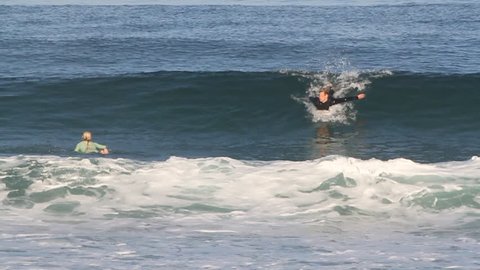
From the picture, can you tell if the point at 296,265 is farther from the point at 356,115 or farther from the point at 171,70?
the point at 171,70

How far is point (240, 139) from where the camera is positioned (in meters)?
25.7

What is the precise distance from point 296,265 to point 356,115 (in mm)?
14667

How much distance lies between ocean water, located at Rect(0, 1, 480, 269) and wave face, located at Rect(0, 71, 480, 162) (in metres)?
0.07

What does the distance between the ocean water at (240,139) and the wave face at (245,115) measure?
7 centimetres

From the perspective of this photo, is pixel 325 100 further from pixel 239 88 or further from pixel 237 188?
pixel 237 188

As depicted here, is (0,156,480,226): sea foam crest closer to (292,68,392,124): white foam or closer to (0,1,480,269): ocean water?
(0,1,480,269): ocean water

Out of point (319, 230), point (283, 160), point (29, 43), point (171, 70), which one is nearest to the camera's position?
point (319, 230)

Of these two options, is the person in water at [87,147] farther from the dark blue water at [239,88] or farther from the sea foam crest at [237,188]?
the dark blue water at [239,88]

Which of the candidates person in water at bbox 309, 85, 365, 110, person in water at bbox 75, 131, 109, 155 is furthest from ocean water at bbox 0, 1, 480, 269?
person in water at bbox 75, 131, 109, 155

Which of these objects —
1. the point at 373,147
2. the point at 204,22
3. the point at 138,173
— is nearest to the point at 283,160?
the point at 373,147

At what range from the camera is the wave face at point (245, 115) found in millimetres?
24484

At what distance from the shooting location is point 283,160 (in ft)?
74.9

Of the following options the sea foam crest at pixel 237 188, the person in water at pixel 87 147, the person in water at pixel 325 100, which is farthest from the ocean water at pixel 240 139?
the person in water at pixel 87 147

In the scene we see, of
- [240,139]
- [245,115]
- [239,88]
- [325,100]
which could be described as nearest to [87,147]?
[240,139]
